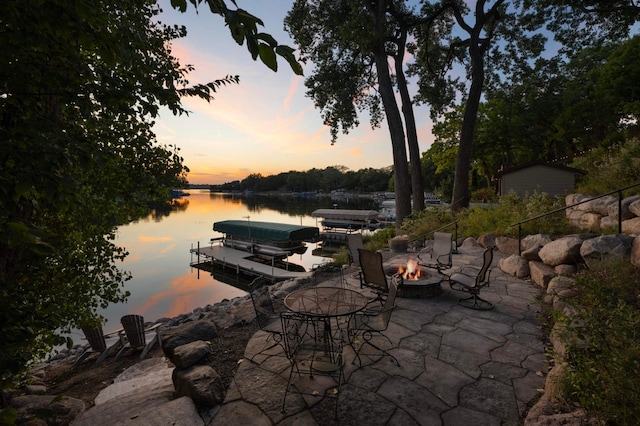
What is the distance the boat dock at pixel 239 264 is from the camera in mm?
20875

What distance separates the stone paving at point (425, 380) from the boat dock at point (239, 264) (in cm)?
1507

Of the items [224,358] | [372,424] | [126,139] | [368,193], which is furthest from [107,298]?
[368,193]

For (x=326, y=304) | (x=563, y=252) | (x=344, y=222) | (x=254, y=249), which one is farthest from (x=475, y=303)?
(x=344, y=222)

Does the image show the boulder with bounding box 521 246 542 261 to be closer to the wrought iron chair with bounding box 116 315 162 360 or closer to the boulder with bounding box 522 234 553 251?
the boulder with bounding box 522 234 553 251

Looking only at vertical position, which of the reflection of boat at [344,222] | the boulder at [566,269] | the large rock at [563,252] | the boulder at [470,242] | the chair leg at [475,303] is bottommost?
the reflection of boat at [344,222]

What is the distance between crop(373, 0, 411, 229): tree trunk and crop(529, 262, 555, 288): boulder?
312 inches

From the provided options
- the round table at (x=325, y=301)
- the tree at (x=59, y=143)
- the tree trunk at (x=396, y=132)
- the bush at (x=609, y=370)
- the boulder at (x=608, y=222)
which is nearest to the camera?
the tree at (x=59, y=143)

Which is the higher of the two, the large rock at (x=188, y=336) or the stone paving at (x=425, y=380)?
the large rock at (x=188, y=336)

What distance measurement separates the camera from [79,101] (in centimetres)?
199

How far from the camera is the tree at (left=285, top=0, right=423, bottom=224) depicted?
46.1 feet

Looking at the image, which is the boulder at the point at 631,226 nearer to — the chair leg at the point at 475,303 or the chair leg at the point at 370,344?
the chair leg at the point at 475,303

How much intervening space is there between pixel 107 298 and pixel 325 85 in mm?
16152

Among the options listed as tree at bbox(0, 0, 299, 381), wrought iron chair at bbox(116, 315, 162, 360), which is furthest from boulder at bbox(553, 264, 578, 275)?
wrought iron chair at bbox(116, 315, 162, 360)

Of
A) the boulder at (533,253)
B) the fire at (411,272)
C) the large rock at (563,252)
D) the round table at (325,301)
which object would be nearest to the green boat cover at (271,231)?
the fire at (411,272)
